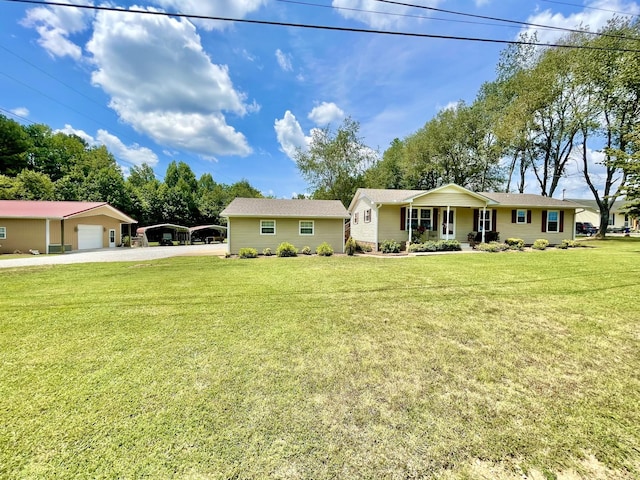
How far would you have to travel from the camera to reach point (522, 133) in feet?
81.7

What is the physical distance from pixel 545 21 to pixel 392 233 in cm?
1216

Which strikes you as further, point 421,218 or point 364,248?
point 364,248

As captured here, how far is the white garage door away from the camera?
1991cm

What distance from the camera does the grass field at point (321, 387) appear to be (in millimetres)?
1986

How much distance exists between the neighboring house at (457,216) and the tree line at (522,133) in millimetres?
3219

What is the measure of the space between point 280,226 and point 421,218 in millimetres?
9183

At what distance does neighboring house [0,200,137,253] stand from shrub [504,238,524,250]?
93.4 ft

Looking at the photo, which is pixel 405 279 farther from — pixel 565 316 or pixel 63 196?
pixel 63 196

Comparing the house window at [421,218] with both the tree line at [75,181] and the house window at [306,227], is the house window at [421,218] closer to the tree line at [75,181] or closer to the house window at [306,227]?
the house window at [306,227]

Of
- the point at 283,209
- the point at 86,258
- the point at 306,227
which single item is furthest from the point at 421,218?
the point at 86,258

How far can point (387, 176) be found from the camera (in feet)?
107

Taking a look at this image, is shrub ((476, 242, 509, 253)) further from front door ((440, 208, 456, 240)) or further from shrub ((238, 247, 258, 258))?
shrub ((238, 247, 258, 258))

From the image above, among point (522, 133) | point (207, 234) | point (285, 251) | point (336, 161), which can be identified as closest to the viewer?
point (285, 251)

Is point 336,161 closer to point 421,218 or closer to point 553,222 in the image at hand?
point 421,218
